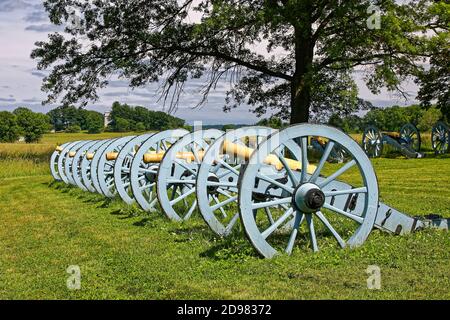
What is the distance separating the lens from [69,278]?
5.50 meters

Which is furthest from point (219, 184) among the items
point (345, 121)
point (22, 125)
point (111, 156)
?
point (22, 125)

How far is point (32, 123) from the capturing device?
66.9 metres

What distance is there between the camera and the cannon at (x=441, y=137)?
1099 inches

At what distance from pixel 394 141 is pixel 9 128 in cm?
5140

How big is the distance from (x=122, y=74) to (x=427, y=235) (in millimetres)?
18167

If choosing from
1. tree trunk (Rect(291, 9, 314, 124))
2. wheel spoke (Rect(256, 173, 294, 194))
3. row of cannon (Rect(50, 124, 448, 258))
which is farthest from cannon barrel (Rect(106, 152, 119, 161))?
tree trunk (Rect(291, 9, 314, 124))

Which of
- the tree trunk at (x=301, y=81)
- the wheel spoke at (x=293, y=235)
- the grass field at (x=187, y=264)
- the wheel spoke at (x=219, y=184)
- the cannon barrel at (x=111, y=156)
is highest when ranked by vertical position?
the tree trunk at (x=301, y=81)

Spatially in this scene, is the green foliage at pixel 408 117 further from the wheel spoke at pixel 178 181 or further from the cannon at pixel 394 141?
the wheel spoke at pixel 178 181

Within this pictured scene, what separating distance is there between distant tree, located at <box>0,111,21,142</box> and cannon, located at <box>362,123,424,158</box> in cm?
4788

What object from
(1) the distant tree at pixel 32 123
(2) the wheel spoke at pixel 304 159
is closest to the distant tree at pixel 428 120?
(1) the distant tree at pixel 32 123

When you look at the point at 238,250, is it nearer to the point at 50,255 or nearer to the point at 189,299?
the point at 189,299

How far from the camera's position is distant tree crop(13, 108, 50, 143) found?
2611 inches

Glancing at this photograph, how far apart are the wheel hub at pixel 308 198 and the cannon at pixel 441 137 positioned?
23597mm
